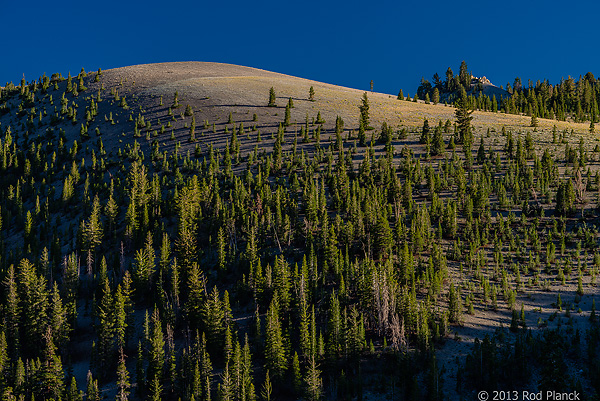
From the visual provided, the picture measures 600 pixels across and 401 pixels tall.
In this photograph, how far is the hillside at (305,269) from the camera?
50.1m

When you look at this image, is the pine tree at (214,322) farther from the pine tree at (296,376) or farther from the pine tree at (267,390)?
the pine tree at (296,376)

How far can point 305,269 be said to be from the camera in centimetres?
6247

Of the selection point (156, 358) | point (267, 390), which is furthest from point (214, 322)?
point (267, 390)

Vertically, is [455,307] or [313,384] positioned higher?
[455,307]

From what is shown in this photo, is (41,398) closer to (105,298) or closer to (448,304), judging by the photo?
(105,298)

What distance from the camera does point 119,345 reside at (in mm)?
59031

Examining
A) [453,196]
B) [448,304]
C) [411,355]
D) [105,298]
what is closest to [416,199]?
[453,196]

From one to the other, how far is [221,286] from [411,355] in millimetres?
30930

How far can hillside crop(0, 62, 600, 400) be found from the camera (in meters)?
50.1

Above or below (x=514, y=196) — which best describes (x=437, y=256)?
below

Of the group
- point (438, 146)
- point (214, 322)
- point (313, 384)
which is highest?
point (438, 146)

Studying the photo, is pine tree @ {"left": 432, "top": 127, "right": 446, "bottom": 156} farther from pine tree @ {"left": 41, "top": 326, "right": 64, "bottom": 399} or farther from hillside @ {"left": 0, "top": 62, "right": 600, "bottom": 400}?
pine tree @ {"left": 41, "top": 326, "right": 64, "bottom": 399}

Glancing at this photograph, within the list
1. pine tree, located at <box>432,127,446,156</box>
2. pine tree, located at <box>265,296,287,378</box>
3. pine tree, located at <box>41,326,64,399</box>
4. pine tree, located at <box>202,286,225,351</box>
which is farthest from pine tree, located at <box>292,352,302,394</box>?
pine tree, located at <box>432,127,446,156</box>

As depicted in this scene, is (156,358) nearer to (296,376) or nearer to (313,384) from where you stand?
(296,376)
